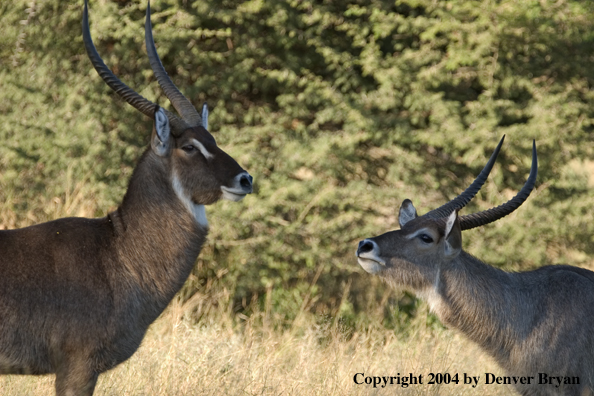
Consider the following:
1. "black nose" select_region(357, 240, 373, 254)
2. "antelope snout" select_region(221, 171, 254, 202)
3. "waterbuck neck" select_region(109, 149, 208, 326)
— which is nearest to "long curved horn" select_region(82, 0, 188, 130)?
"waterbuck neck" select_region(109, 149, 208, 326)

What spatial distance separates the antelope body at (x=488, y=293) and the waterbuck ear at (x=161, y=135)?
53.8 inches

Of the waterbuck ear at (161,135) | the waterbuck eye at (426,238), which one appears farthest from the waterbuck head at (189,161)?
the waterbuck eye at (426,238)

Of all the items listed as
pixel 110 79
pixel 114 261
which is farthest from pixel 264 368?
pixel 110 79

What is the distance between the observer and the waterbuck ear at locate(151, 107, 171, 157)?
14.7ft

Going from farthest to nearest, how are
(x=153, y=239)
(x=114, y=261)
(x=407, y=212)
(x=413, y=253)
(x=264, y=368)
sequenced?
(x=264, y=368)
(x=407, y=212)
(x=413, y=253)
(x=153, y=239)
(x=114, y=261)

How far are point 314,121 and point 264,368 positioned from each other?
191 inches

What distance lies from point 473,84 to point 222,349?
5.58 m

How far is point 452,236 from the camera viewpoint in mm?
4727

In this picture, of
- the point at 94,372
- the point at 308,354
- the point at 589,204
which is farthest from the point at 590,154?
the point at 94,372

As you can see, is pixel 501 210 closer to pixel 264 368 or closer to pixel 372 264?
pixel 372 264

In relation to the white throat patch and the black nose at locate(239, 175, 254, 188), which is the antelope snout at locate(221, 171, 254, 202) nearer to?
the black nose at locate(239, 175, 254, 188)

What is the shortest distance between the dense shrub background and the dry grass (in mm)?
2284

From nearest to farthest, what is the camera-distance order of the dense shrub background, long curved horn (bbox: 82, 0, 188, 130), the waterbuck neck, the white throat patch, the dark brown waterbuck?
the dark brown waterbuck, the waterbuck neck, long curved horn (bbox: 82, 0, 188, 130), the white throat patch, the dense shrub background

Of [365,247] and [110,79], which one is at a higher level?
[110,79]
